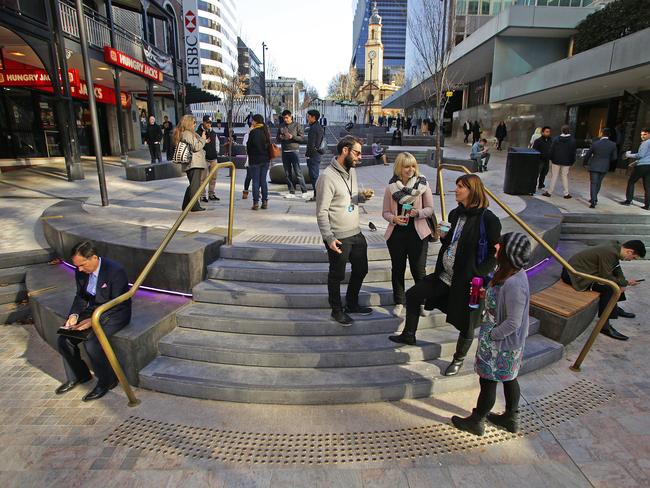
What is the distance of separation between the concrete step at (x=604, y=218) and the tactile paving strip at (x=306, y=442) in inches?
242

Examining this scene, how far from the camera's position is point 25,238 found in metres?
6.93

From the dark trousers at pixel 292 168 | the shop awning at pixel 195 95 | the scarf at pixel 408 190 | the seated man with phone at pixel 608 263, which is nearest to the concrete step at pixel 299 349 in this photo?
the scarf at pixel 408 190

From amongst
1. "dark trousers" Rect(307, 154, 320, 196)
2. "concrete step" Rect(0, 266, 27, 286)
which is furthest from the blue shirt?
"concrete step" Rect(0, 266, 27, 286)

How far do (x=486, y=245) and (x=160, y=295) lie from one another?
3759 mm

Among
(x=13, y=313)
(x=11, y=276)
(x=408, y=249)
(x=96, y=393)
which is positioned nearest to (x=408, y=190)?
(x=408, y=249)

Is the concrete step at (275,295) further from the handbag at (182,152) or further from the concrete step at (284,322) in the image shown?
the handbag at (182,152)

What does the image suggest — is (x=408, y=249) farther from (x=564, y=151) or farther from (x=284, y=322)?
(x=564, y=151)

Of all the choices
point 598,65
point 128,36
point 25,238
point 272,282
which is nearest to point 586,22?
point 598,65

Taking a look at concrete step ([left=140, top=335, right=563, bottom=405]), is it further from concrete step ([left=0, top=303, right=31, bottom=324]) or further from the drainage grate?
concrete step ([left=0, top=303, right=31, bottom=324])

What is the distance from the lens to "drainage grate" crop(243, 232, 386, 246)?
591 centimetres

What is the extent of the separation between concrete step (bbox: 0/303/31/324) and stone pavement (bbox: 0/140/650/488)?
10.8 inches

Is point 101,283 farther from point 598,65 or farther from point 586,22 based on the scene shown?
point 586,22

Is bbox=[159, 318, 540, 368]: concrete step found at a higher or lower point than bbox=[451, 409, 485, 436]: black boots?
higher

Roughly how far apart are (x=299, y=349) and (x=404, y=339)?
1088 millimetres
